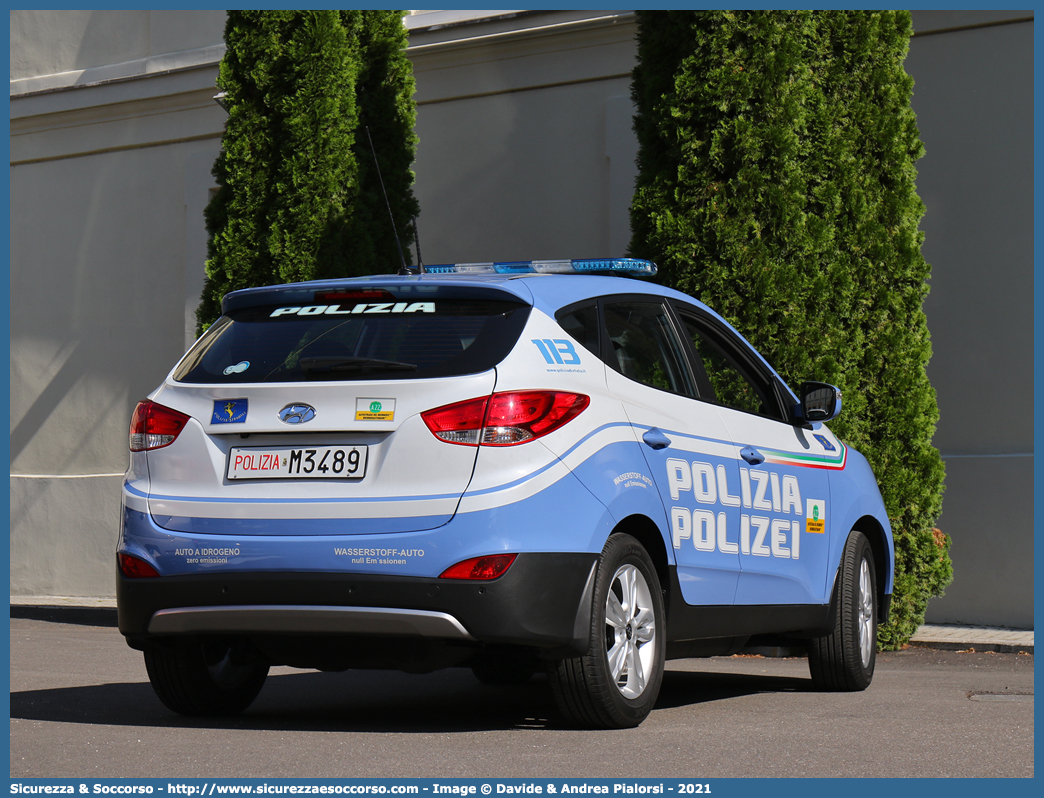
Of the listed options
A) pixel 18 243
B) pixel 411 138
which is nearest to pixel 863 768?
pixel 411 138

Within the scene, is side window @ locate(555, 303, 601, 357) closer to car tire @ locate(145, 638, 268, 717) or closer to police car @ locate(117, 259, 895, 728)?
police car @ locate(117, 259, 895, 728)

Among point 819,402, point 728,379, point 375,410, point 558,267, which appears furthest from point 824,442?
point 375,410

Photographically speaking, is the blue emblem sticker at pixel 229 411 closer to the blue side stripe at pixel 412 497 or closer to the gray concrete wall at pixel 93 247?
the blue side stripe at pixel 412 497

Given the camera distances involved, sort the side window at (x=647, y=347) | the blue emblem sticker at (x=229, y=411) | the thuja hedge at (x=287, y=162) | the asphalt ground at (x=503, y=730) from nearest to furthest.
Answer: the asphalt ground at (x=503, y=730), the blue emblem sticker at (x=229, y=411), the side window at (x=647, y=347), the thuja hedge at (x=287, y=162)

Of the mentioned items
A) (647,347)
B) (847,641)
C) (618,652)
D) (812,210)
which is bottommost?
(847,641)

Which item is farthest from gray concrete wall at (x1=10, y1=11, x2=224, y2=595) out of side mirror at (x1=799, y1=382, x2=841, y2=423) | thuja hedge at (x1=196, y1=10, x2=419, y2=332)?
side mirror at (x1=799, y1=382, x2=841, y2=423)

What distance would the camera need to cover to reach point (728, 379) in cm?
708

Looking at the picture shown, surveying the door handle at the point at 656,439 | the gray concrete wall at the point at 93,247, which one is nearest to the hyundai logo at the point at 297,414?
the door handle at the point at 656,439

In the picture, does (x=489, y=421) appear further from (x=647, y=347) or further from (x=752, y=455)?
(x=752, y=455)

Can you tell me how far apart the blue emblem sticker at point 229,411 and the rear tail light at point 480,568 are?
1.01 m

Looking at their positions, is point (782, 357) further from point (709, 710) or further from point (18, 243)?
point (18, 243)

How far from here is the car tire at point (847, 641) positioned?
7.50m

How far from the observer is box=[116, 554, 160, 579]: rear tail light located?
5481 millimetres

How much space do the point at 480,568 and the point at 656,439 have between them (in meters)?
1.09
